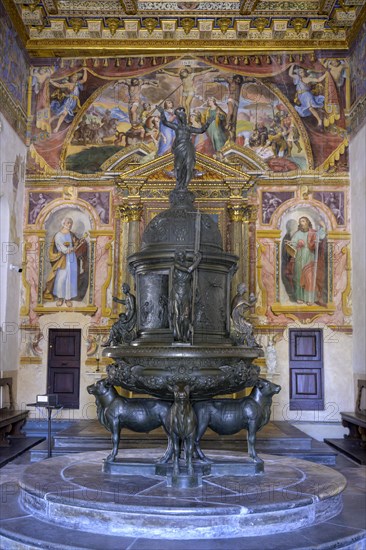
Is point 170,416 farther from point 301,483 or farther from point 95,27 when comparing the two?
point 95,27

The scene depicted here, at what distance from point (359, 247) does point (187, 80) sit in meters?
5.34

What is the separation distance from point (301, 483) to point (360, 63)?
33.6 ft

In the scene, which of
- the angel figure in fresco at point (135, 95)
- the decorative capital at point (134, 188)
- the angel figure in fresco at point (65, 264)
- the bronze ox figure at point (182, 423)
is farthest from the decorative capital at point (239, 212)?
the bronze ox figure at point (182, 423)

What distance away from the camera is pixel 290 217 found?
14.1 meters

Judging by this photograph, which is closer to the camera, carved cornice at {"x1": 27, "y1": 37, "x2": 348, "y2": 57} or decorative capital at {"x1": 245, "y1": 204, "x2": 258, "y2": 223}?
decorative capital at {"x1": 245, "y1": 204, "x2": 258, "y2": 223}

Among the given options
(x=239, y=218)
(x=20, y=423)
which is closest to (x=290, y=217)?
(x=239, y=218)

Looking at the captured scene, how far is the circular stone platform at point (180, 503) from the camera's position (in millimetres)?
5156

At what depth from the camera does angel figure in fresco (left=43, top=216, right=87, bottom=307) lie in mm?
13930

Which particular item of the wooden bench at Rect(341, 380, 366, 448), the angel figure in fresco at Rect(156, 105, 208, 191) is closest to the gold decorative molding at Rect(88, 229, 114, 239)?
the wooden bench at Rect(341, 380, 366, 448)

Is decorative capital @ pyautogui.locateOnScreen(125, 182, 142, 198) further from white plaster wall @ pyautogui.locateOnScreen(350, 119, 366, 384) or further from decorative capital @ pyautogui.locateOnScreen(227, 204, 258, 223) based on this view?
white plaster wall @ pyautogui.locateOnScreen(350, 119, 366, 384)

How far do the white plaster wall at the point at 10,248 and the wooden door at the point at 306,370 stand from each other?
5807 mm

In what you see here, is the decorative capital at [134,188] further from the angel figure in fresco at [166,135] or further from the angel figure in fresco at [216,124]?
the angel figure in fresco at [216,124]

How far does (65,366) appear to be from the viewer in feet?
45.3

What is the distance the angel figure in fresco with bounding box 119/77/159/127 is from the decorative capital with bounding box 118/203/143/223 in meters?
1.99
